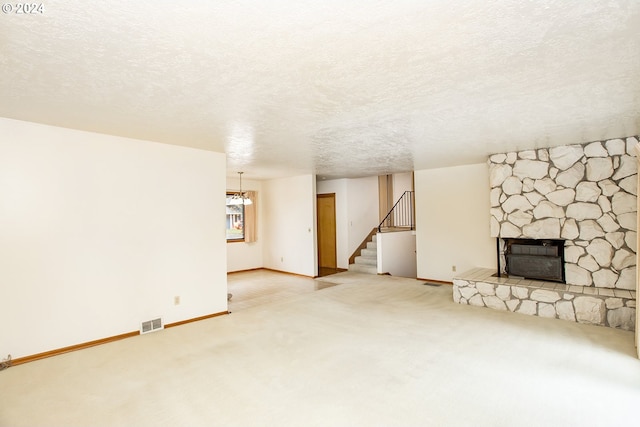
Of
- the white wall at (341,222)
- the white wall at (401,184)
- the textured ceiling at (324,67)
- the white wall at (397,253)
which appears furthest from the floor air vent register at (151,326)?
the white wall at (401,184)

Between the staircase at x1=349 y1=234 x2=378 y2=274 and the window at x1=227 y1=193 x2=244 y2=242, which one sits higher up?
the window at x1=227 y1=193 x2=244 y2=242

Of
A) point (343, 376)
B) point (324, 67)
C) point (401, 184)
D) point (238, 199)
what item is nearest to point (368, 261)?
point (401, 184)

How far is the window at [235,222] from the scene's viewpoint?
860cm

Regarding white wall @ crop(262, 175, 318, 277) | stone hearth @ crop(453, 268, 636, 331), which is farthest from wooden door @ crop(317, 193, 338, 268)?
stone hearth @ crop(453, 268, 636, 331)

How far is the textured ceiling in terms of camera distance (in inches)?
61.5

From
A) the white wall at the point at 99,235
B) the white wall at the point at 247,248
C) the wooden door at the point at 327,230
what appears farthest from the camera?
the wooden door at the point at 327,230

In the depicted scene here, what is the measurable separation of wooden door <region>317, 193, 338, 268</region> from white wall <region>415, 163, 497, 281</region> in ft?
8.13

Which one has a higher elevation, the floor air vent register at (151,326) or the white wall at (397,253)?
the white wall at (397,253)

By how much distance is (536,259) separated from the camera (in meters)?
4.86

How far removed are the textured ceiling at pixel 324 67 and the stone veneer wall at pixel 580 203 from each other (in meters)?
0.72

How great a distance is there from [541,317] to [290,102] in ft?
14.5

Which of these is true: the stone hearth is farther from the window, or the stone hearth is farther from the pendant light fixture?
the window

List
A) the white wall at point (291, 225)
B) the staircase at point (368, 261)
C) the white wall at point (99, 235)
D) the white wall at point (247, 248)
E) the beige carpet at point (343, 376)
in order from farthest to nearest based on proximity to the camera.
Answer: the white wall at point (247, 248) < the staircase at point (368, 261) < the white wall at point (291, 225) < the white wall at point (99, 235) < the beige carpet at point (343, 376)
